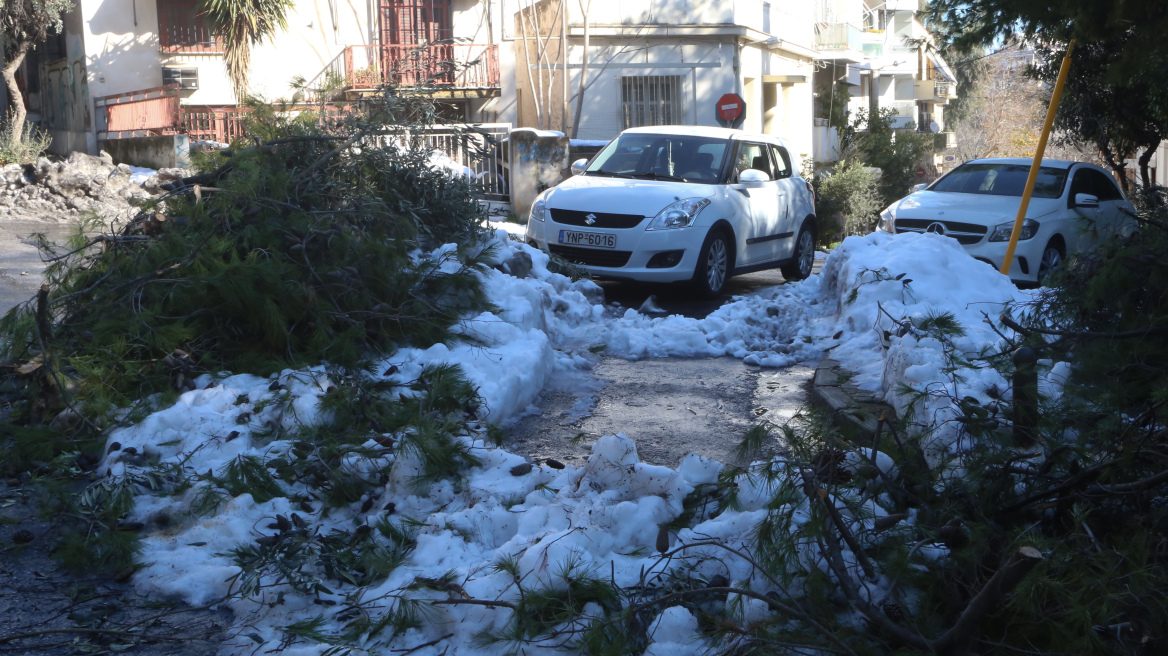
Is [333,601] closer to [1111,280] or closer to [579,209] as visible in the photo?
[1111,280]

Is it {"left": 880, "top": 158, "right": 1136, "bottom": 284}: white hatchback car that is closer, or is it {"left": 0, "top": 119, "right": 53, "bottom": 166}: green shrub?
{"left": 880, "top": 158, "right": 1136, "bottom": 284}: white hatchback car

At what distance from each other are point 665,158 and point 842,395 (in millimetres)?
5223

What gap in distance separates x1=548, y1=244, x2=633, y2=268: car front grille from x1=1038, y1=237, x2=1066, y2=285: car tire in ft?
15.3

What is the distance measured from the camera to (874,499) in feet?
11.1

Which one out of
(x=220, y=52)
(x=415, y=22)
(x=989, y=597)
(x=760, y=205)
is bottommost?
(x=989, y=597)

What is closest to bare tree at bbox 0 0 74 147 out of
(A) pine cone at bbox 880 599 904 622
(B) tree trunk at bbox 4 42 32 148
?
(B) tree trunk at bbox 4 42 32 148

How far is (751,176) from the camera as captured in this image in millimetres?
10742

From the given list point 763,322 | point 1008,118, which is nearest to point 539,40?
point 763,322

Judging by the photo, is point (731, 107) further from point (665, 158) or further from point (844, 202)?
point (665, 158)

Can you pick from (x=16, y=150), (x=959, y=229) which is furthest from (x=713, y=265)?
(x=16, y=150)

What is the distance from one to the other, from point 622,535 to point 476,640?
72 cm

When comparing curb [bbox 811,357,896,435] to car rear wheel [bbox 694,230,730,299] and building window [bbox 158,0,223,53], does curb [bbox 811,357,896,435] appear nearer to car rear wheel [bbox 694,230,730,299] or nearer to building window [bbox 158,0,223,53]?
car rear wheel [bbox 694,230,730,299]

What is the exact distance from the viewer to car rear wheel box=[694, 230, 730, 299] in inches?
389

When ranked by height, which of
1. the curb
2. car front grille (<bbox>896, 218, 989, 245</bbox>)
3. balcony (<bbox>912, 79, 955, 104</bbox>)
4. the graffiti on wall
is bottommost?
the curb
